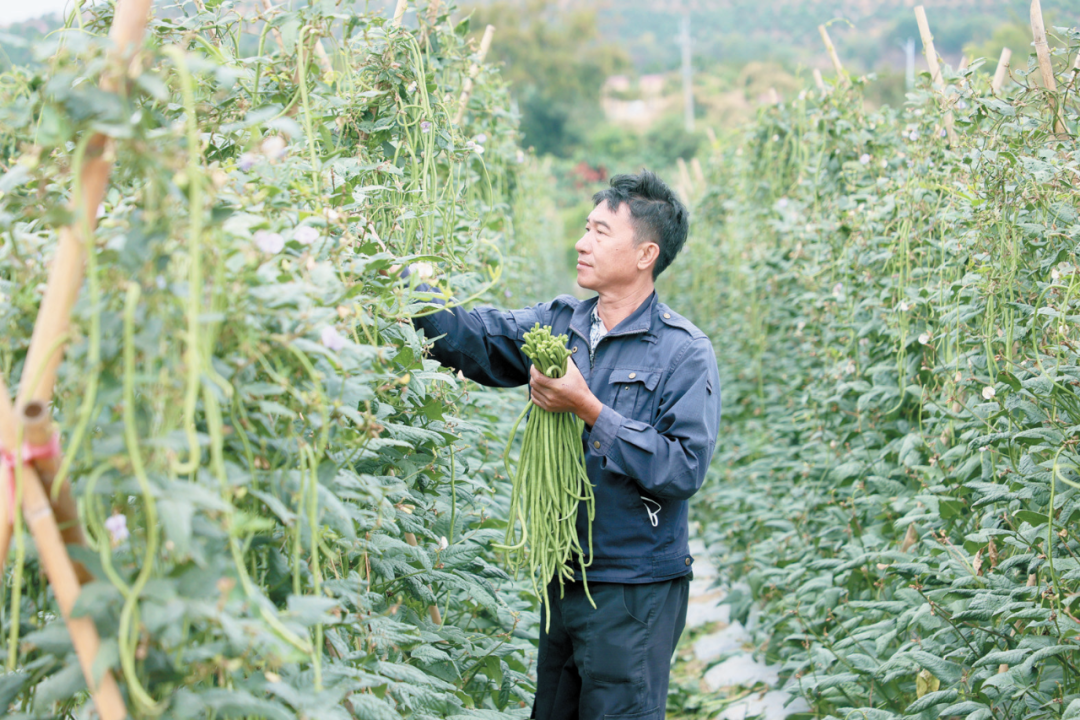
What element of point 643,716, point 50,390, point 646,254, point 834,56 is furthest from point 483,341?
point 834,56

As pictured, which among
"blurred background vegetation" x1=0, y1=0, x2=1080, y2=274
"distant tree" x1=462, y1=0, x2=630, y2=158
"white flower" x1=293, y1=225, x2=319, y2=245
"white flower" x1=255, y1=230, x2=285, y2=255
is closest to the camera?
"white flower" x1=255, y1=230, x2=285, y2=255

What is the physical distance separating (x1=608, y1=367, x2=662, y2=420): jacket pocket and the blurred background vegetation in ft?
53.1

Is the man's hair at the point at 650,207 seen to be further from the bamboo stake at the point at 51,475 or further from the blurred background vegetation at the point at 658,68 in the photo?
the blurred background vegetation at the point at 658,68

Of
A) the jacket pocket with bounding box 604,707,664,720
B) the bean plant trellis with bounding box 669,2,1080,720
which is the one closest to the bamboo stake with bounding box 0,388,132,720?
the jacket pocket with bounding box 604,707,664,720

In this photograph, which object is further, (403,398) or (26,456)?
(403,398)

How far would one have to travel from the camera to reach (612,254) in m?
2.03

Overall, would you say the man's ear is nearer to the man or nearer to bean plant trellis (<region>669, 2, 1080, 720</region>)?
the man

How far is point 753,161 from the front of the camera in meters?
5.48

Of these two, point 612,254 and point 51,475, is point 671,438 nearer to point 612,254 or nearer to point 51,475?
point 612,254

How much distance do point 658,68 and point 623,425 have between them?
150 feet

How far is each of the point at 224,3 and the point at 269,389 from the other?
1035mm

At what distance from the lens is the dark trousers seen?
1.86m

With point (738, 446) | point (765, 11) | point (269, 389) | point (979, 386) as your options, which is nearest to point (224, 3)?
point (269, 389)

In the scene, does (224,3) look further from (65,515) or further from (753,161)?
(753,161)
